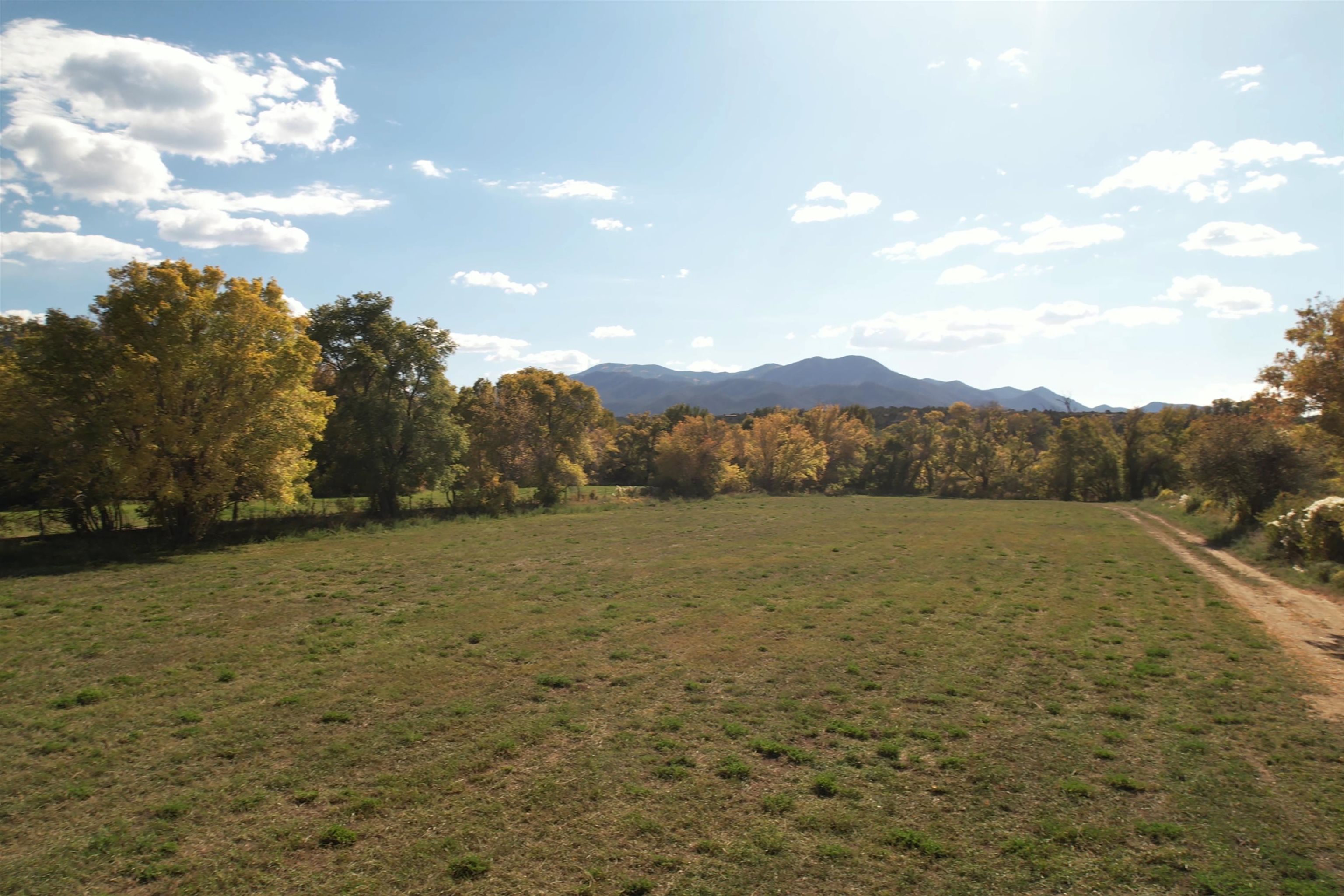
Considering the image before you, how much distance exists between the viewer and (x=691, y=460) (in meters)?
61.8

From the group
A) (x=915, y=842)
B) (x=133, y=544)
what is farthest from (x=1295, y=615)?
(x=133, y=544)

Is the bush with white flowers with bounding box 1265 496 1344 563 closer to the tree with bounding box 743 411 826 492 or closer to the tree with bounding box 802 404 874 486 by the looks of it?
the tree with bounding box 743 411 826 492

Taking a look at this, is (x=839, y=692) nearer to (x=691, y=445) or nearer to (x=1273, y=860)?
(x=1273, y=860)

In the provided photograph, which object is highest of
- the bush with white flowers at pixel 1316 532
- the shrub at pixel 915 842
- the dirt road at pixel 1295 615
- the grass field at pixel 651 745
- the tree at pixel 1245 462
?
the tree at pixel 1245 462

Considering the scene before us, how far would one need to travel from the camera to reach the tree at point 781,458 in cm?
7575

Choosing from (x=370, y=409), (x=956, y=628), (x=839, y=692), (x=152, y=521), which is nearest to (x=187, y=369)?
(x=152, y=521)

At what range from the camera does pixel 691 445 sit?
6178 centimetres

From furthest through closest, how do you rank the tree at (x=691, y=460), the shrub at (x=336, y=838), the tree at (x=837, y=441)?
1. the tree at (x=837, y=441)
2. the tree at (x=691, y=460)
3. the shrub at (x=336, y=838)

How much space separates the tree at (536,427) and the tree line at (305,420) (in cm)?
15

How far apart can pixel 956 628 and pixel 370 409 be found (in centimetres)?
3255

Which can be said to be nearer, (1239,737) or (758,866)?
(758,866)

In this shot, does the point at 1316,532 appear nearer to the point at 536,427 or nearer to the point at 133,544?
the point at 536,427

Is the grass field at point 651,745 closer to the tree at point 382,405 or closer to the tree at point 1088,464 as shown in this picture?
the tree at point 382,405

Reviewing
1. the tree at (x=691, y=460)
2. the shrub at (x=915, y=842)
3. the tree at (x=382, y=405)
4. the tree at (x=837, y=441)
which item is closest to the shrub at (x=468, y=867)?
the shrub at (x=915, y=842)
